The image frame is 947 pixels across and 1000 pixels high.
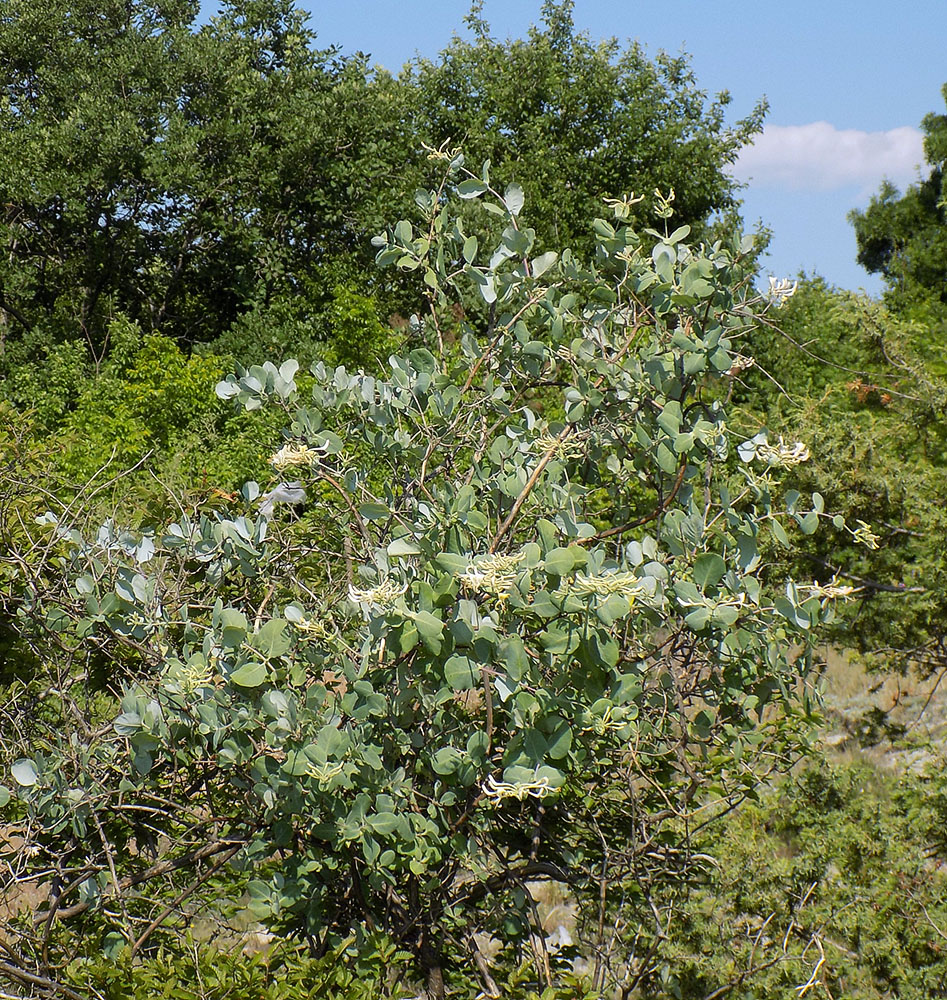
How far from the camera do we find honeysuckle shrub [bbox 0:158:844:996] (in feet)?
7.16

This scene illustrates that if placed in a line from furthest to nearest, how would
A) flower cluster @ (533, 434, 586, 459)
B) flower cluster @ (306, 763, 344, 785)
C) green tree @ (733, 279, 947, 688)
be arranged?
green tree @ (733, 279, 947, 688) → flower cluster @ (533, 434, 586, 459) → flower cluster @ (306, 763, 344, 785)

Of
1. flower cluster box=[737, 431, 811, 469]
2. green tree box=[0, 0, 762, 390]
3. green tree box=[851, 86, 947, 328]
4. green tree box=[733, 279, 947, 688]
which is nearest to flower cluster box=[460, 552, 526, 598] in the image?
flower cluster box=[737, 431, 811, 469]

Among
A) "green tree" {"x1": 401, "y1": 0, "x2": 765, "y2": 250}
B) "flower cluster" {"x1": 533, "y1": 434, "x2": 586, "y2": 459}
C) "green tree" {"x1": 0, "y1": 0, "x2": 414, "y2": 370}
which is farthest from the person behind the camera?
"green tree" {"x1": 401, "y1": 0, "x2": 765, "y2": 250}

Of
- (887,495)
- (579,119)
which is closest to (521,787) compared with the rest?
(887,495)

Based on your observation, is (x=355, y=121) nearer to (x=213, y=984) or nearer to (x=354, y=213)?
(x=354, y=213)

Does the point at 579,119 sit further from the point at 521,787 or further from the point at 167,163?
the point at 521,787

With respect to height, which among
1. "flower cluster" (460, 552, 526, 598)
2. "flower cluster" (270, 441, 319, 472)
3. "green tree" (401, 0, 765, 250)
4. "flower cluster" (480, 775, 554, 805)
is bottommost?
"flower cluster" (480, 775, 554, 805)

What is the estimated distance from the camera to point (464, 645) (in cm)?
222

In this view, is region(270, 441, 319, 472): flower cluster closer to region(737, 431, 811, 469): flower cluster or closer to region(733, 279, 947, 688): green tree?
region(737, 431, 811, 469): flower cluster

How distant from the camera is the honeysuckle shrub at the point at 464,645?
2182 mm

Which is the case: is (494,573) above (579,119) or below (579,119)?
below

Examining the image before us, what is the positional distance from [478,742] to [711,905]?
103 inches

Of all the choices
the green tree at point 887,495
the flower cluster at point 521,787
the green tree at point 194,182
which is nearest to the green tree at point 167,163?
the green tree at point 194,182

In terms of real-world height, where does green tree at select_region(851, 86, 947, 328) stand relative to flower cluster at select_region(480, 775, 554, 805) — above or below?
above
